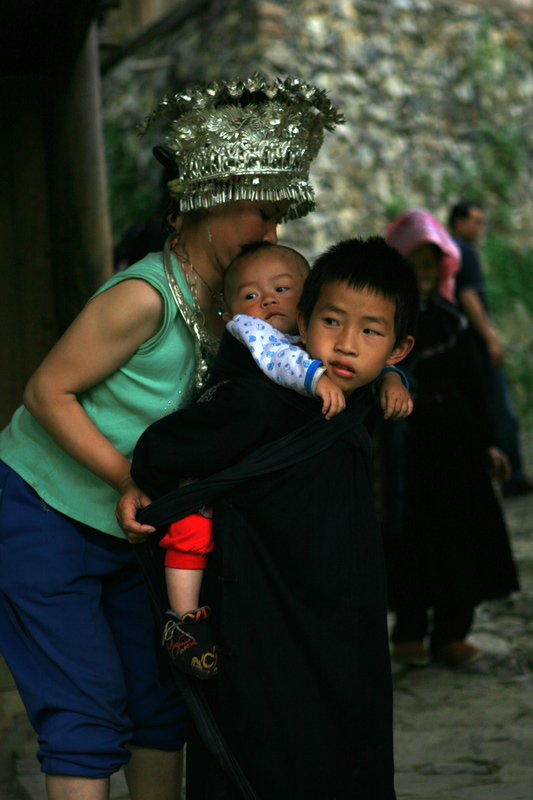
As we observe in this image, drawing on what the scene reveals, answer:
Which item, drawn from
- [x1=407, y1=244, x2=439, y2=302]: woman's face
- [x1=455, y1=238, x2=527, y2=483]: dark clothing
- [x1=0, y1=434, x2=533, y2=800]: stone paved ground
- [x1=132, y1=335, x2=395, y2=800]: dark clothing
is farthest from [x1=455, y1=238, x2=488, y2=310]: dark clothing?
[x1=132, y1=335, x2=395, y2=800]: dark clothing

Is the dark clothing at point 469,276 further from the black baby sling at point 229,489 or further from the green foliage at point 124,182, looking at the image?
the black baby sling at point 229,489

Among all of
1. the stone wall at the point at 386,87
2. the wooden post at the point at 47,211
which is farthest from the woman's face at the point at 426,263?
the stone wall at the point at 386,87

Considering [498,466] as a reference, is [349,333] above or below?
above

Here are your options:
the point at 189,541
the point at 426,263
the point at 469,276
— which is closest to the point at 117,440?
the point at 189,541

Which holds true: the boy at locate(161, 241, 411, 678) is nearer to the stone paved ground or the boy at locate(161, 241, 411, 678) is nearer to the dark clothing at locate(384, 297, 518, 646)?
the stone paved ground

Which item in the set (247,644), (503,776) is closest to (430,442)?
(503,776)

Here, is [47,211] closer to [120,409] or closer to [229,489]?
[120,409]

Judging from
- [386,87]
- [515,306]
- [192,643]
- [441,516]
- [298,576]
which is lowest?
[441,516]

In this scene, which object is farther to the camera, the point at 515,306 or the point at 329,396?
the point at 515,306

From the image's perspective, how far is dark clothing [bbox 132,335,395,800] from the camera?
65.9 inches

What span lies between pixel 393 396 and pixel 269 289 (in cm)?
33

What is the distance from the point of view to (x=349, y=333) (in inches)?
67.7

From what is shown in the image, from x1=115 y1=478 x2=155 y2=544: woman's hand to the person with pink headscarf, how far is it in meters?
2.14

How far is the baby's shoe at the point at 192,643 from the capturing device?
5.48 ft
